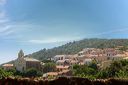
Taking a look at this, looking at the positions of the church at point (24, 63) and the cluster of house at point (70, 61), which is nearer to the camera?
the cluster of house at point (70, 61)

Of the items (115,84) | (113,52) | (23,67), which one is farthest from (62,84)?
(113,52)

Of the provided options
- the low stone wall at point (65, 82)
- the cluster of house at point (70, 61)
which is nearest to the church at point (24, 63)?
the cluster of house at point (70, 61)

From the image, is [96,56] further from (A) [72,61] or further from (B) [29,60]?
(B) [29,60]

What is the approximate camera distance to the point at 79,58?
196 metres

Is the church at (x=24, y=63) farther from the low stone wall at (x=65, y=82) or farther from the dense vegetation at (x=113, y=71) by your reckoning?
the low stone wall at (x=65, y=82)

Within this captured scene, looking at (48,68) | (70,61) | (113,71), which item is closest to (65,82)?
(113,71)

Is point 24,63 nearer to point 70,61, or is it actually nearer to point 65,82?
point 70,61

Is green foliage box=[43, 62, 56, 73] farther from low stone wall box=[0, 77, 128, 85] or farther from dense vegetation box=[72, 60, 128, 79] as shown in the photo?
low stone wall box=[0, 77, 128, 85]

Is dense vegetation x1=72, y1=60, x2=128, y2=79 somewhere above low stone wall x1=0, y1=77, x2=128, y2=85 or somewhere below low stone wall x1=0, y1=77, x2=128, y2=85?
below

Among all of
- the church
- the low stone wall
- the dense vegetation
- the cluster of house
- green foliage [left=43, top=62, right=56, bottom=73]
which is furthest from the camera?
the church

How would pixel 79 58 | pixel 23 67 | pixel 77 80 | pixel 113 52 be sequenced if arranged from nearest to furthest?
1. pixel 77 80
2. pixel 23 67
3. pixel 113 52
4. pixel 79 58

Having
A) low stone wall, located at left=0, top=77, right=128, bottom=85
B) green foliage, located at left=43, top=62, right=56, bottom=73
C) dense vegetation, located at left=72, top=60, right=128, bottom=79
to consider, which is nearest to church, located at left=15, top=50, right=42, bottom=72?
green foliage, located at left=43, top=62, right=56, bottom=73

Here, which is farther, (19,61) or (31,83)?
(19,61)

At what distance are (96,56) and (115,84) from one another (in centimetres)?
17335
